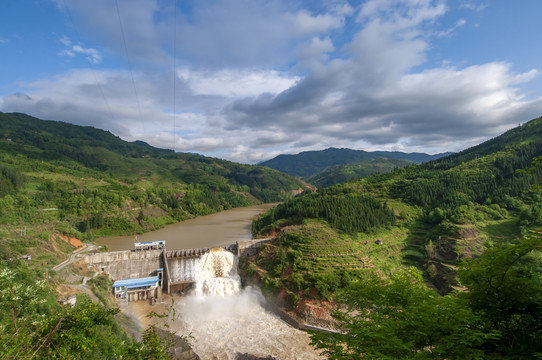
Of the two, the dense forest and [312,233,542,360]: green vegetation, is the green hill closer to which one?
the dense forest

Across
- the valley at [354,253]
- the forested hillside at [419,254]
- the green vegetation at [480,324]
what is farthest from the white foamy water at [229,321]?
the green vegetation at [480,324]

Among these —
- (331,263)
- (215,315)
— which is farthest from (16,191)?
(331,263)

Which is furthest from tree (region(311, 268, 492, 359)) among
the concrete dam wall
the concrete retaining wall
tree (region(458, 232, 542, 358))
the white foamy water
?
the concrete retaining wall

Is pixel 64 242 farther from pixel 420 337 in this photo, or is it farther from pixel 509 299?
pixel 509 299

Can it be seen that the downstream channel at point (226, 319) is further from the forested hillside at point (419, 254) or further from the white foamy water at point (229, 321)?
the forested hillside at point (419, 254)

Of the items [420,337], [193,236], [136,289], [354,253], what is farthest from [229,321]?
[193,236]
